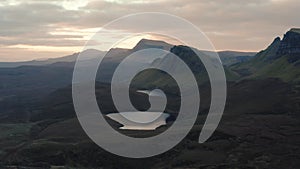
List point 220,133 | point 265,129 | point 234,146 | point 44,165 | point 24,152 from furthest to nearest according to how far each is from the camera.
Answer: point 265,129, point 220,133, point 234,146, point 24,152, point 44,165

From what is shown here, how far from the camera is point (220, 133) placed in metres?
158

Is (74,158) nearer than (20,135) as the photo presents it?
Yes

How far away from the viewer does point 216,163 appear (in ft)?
396

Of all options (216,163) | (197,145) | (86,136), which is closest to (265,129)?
(197,145)

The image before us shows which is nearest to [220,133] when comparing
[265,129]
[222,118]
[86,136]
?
[265,129]

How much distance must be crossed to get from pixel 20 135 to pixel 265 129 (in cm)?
9601

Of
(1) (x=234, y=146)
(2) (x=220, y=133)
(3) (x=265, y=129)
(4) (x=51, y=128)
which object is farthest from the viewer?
(4) (x=51, y=128)

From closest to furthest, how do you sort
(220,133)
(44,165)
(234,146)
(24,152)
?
(44,165)
(24,152)
(234,146)
(220,133)

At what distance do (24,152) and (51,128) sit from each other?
54.3 m

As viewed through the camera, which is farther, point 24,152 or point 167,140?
point 167,140

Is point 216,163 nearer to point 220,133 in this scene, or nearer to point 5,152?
point 220,133

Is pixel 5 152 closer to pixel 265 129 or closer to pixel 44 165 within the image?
pixel 44 165

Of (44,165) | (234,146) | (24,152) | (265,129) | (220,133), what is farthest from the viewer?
(265,129)

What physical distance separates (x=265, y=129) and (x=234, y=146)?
99.7 ft
